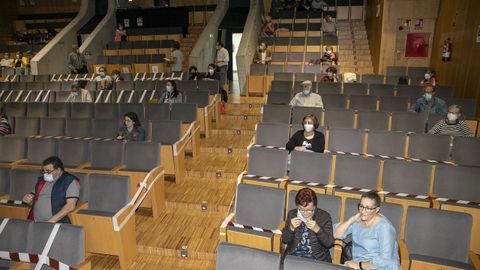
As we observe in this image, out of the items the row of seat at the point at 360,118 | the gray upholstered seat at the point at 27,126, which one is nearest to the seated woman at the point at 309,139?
the row of seat at the point at 360,118

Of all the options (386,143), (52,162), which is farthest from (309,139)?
(52,162)

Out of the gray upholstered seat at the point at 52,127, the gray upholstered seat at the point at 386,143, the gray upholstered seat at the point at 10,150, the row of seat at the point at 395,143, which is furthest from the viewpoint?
the gray upholstered seat at the point at 52,127

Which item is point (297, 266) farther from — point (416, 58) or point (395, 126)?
point (416, 58)

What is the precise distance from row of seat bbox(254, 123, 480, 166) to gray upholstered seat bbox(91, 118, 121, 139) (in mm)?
2010

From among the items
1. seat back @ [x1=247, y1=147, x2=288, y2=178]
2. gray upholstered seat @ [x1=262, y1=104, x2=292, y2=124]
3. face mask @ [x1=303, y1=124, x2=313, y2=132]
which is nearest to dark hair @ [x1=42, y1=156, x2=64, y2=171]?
seat back @ [x1=247, y1=147, x2=288, y2=178]

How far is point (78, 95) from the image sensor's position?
20.8 ft

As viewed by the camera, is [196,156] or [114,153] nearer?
[114,153]

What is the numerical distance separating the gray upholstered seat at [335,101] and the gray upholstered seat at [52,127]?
13.0 feet

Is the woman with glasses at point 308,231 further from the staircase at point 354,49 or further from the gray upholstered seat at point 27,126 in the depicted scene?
the staircase at point 354,49

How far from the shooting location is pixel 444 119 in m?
4.46

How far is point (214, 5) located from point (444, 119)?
9937 millimetres

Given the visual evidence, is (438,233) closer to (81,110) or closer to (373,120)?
(373,120)

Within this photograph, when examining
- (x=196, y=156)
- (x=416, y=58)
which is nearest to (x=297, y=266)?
(x=196, y=156)

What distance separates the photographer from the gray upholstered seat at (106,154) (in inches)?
164
